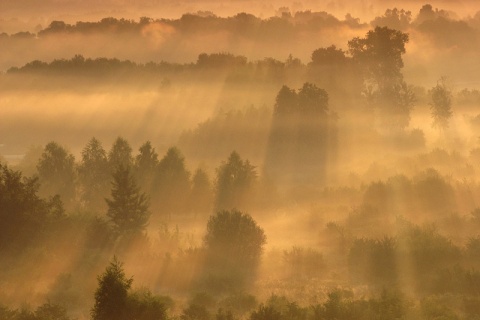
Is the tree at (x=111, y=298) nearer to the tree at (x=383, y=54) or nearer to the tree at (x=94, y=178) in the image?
the tree at (x=94, y=178)

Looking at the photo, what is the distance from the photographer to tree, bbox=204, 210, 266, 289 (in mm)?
33500

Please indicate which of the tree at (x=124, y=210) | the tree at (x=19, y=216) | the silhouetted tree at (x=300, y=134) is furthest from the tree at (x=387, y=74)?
the tree at (x=19, y=216)

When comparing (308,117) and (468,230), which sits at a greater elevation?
(308,117)

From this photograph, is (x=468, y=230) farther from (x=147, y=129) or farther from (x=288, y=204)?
(x=147, y=129)

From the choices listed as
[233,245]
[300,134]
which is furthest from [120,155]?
[300,134]

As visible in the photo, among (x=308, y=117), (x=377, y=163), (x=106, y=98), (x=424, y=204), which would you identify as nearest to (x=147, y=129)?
(x=106, y=98)

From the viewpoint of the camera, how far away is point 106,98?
452 ft

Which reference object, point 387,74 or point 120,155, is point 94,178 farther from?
point 387,74

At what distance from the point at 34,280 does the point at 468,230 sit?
2917cm

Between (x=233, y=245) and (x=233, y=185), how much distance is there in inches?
569

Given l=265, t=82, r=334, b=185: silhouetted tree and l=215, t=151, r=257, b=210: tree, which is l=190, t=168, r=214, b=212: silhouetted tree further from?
l=265, t=82, r=334, b=185: silhouetted tree

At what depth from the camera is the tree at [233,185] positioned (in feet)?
160

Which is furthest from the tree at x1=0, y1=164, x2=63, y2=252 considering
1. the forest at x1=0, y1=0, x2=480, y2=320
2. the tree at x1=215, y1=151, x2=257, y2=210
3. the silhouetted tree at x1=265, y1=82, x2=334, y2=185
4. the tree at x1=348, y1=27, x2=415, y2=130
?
the tree at x1=348, y1=27, x2=415, y2=130

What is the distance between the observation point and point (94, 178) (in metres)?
52.3
